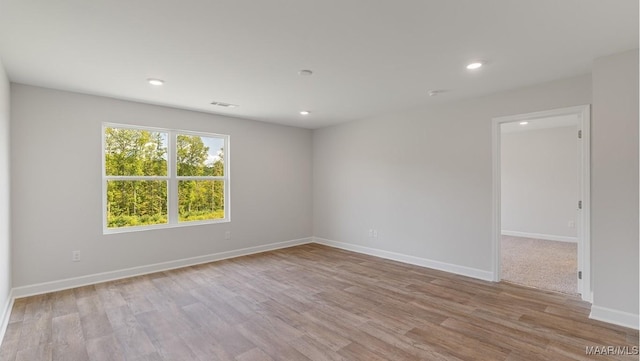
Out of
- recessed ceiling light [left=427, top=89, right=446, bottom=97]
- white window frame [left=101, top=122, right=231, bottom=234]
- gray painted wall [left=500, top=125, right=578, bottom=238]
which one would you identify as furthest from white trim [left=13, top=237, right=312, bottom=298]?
gray painted wall [left=500, top=125, right=578, bottom=238]

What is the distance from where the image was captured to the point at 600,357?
7.27 ft

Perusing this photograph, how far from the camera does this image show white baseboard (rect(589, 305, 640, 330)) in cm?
262

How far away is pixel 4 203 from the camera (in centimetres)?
293

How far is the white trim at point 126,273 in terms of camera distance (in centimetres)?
352

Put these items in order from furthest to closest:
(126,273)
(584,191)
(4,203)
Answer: (126,273) < (584,191) < (4,203)

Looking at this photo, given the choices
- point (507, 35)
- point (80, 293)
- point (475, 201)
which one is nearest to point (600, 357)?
point (475, 201)

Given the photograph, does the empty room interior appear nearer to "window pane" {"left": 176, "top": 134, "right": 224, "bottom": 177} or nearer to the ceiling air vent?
"window pane" {"left": 176, "top": 134, "right": 224, "bottom": 177}

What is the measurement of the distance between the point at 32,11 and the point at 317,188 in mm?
4971

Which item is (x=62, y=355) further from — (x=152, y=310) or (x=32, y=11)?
(x=32, y=11)

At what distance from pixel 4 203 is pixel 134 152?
161 cm

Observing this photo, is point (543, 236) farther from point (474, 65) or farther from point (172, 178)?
point (172, 178)

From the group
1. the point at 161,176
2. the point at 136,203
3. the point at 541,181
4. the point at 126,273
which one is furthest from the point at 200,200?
the point at 541,181

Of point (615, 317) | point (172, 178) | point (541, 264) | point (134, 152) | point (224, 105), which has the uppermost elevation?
point (224, 105)

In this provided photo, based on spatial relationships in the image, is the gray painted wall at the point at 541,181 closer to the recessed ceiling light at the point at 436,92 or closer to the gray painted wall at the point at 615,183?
the recessed ceiling light at the point at 436,92
